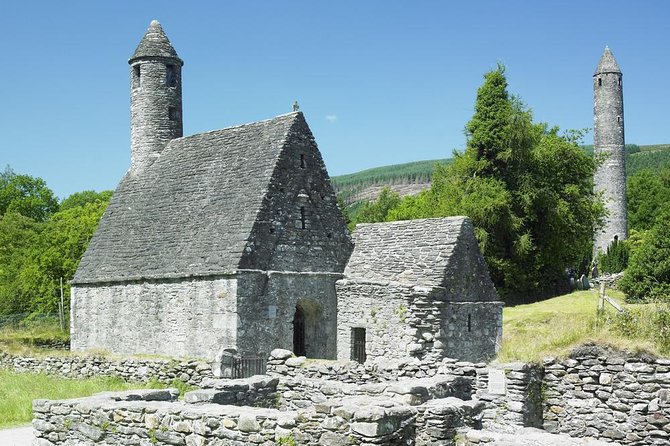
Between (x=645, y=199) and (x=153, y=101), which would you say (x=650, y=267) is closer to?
(x=153, y=101)

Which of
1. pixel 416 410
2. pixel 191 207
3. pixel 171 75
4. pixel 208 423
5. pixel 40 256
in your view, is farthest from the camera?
pixel 40 256

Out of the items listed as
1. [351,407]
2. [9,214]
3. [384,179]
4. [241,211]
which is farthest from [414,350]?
[384,179]

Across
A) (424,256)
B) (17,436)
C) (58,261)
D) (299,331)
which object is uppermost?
(424,256)

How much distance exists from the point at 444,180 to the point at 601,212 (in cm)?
1016

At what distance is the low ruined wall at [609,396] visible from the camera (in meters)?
12.1

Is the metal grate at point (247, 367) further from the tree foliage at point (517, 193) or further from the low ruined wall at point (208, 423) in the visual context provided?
the tree foliage at point (517, 193)

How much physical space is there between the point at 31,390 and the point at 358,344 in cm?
956

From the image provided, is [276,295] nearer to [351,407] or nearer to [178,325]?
[178,325]

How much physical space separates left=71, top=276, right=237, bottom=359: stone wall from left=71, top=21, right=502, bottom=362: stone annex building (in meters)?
0.05

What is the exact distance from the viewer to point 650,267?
146 feet

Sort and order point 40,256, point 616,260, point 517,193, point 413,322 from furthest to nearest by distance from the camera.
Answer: point 616,260 → point 40,256 → point 517,193 → point 413,322

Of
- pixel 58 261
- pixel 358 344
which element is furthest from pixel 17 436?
pixel 58 261

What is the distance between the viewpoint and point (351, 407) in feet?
29.5

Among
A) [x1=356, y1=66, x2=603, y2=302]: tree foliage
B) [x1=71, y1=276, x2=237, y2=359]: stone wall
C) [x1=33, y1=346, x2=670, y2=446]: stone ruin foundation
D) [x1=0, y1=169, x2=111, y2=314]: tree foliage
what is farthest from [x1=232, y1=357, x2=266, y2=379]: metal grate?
[x1=0, y1=169, x2=111, y2=314]: tree foliage
